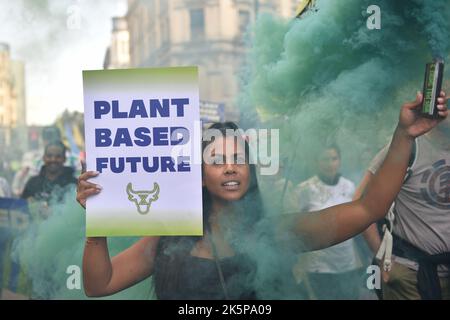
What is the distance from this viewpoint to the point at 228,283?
12.3ft

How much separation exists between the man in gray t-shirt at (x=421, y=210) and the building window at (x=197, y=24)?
1.03 m

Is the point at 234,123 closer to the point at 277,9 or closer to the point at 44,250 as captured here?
the point at 277,9

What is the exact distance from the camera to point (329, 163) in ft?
12.2

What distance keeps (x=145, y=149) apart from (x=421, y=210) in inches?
54.1

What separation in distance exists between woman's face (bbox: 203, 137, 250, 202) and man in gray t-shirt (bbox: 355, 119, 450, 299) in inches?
22.4

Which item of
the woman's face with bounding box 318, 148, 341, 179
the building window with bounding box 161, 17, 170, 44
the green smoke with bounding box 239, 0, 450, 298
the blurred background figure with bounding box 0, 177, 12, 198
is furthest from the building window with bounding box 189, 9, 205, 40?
the blurred background figure with bounding box 0, 177, 12, 198

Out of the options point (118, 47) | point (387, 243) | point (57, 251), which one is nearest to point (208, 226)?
point (57, 251)

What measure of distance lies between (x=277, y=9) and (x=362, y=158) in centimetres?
82

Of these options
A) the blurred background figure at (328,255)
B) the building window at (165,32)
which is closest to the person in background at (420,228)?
the blurred background figure at (328,255)

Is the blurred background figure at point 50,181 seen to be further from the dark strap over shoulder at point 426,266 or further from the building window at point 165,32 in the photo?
the dark strap over shoulder at point 426,266

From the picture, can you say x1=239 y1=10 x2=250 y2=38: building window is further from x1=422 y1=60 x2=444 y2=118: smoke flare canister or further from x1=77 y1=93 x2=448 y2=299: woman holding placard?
x1=422 y1=60 x2=444 y2=118: smoke flare canister

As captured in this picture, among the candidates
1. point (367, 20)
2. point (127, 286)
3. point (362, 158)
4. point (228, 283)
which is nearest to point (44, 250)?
point (127, 286)

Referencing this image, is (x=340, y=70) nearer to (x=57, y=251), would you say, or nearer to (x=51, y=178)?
(x=51, y=178)

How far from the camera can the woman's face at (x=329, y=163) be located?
3.71 meters
